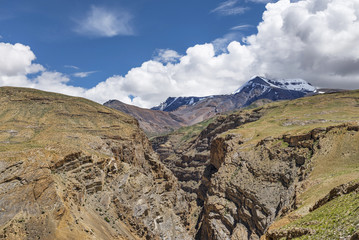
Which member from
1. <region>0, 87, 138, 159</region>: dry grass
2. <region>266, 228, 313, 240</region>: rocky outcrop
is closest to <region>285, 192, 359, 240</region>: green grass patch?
<region>266, 228, 313, 240</region>: rocky outcrop

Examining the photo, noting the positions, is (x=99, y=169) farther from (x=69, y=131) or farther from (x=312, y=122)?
(x=312, y=122)

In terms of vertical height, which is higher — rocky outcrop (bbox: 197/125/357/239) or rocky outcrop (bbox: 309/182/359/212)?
rocky outcrop (bbox: 309/182/359/212)

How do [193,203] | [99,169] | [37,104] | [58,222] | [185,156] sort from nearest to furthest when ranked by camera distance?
[58,222]
[99,169]
[37,104]
[193,203]
[185,156]

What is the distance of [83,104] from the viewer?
292 ft

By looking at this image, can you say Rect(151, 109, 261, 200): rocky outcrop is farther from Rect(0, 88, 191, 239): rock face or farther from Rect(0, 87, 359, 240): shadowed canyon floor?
Rect(0, 88, 191, 239): rock face

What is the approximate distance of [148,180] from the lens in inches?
2562

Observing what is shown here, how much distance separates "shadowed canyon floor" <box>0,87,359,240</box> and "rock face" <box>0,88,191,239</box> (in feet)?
0.60

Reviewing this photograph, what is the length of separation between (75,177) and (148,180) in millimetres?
22209

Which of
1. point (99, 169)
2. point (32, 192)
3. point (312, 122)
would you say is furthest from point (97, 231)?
point (312, 122)

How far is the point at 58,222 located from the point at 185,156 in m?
119

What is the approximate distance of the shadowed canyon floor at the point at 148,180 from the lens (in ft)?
102

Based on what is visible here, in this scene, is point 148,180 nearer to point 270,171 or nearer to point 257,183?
point 257,183

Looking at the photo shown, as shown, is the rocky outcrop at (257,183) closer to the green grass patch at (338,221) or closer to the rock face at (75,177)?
the rock face at (75,177)

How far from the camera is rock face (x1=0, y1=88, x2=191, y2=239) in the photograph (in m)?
33.2
